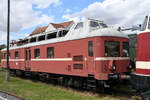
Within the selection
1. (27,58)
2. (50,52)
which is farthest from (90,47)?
(27,58)

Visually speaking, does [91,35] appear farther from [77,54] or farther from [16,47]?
[16,47]

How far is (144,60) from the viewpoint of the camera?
6180 mm

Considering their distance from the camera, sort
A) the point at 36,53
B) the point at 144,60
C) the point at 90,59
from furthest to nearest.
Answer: the point at 36,53 < the point at 90,59 < the point at 144,60

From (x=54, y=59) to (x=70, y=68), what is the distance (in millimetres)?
1803

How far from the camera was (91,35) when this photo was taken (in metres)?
8.98

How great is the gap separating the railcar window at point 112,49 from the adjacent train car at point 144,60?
7.97ft

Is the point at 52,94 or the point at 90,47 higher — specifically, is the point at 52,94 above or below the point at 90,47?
below

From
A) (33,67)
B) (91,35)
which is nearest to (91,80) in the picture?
(91,35)

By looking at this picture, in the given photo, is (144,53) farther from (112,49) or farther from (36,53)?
(36,53)

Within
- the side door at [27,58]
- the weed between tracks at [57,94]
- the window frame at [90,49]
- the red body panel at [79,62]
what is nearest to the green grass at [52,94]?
the weed between tracks at [57,94]

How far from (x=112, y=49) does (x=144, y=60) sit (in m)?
2.93

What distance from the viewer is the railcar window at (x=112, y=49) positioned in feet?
28.9

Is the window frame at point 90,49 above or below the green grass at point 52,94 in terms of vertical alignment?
above

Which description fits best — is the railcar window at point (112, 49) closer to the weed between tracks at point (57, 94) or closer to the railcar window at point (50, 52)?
the weed between tracks at point (57, 94)
